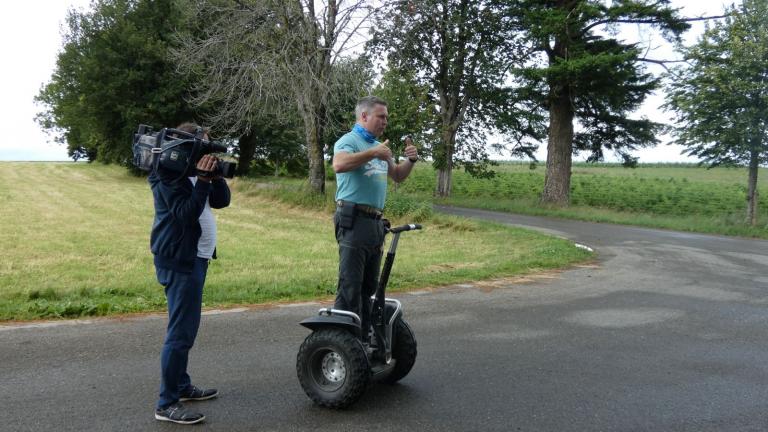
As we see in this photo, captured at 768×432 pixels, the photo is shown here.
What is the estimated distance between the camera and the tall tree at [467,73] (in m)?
28.0

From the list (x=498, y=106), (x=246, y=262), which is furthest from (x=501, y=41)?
(x=246, y=262)

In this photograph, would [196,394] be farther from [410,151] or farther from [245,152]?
[245,152]

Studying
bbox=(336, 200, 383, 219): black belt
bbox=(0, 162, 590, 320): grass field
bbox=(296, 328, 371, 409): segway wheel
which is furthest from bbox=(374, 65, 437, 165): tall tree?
bbox=(296, 328, 371, 409): segway wheel

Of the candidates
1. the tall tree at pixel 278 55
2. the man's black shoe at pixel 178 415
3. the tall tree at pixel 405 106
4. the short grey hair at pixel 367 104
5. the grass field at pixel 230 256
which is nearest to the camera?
the man's black shoe at pixel 178 415

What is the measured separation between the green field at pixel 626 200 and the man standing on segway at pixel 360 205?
19.1 metres

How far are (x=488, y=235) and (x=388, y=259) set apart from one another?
11755mm

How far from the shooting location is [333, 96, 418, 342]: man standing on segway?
425 centimetres

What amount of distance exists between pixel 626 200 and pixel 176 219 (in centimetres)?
3383

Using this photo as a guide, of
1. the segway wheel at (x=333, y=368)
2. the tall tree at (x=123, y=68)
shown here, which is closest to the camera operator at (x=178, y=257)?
the segway wheel at (x=333, y=368)

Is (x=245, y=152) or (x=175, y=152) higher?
(x=245, y=152)

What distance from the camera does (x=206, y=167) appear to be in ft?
12.0

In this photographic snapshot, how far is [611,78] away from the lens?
2339 cm

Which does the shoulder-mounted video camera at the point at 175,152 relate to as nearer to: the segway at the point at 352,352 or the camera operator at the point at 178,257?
the camera operator at the point at 178,257

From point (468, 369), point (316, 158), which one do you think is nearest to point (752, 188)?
point (316, 158)
